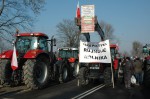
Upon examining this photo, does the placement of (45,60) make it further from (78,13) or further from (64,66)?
(78,13)

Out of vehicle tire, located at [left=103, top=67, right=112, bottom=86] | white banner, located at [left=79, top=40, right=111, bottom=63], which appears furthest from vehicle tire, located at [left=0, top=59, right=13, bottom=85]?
vehicle tire, located at [left=103, top=67, right=112, bottom=86]

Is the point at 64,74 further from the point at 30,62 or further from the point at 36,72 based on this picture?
the point at 30,62

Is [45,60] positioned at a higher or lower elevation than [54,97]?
A: higher

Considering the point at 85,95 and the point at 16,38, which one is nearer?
the point at 85,95

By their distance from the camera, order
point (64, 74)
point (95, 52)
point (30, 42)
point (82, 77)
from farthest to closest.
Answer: point (64, 74) < point (95, 52) < point (82, 77) < point (30, 42)

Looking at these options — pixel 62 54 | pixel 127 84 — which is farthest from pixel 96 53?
pixel 62 54

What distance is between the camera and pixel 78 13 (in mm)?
18156

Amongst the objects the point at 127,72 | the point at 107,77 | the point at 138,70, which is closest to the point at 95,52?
the point at 107,77

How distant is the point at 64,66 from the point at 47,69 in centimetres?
279

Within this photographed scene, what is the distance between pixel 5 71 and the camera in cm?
1423

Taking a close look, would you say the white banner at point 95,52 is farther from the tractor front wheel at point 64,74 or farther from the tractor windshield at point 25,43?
the tractor windshield at point 25,43

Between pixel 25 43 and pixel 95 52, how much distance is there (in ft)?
12.5

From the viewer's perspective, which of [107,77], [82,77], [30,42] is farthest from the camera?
[82,77]

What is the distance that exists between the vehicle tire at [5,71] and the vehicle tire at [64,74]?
11.9ft
